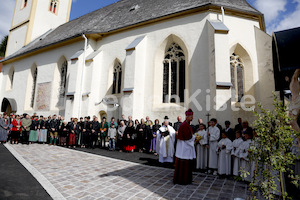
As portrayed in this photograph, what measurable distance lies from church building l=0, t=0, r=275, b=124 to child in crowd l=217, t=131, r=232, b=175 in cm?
321

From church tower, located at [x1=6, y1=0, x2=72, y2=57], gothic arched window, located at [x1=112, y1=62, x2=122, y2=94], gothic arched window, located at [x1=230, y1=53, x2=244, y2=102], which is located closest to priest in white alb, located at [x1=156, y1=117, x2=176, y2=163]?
gothic arched window, located at [x1=230, y1=53, x2=244, y2=102]

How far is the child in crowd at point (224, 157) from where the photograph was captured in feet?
17.6

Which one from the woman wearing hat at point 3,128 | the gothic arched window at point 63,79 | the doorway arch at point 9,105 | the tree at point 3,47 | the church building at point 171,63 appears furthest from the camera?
the tree at point 3,47

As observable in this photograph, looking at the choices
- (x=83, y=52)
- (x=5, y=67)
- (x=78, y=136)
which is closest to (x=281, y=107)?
(x=78, y=136)

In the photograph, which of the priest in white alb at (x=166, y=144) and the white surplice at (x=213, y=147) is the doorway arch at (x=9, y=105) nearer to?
the priest in white alb at (x=166, y=144)

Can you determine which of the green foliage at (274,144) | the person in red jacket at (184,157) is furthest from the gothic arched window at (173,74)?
the green foliage at (274,144)

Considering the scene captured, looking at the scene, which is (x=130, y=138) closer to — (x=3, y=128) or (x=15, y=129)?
(x=15, y=129)

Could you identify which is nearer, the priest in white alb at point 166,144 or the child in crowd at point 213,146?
the child in crowd at point 213,146

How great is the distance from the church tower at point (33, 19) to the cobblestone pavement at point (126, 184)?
893 inches

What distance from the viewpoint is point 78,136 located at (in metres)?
10.4

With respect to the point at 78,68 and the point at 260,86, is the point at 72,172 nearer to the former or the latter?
the point at 78,68

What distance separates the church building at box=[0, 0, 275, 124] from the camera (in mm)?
9828

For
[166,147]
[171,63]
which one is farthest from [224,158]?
[171,63]

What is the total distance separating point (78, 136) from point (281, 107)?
10.1 meters
